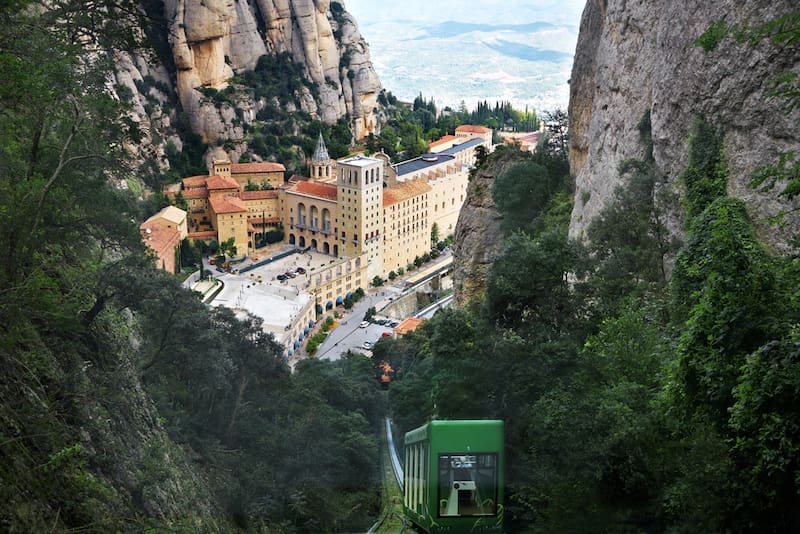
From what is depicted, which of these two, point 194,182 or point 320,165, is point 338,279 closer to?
point 320,165

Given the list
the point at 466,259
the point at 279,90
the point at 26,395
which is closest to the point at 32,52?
the point at 26,395

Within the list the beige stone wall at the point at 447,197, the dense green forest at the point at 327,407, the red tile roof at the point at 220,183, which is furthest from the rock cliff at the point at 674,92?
the beige stone wall at the point at 447,197

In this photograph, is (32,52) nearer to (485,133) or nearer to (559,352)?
(559,352)

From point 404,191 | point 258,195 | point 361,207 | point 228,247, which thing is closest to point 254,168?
point 258,195

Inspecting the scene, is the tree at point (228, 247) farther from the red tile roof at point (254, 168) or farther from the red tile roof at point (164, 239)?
the red tile roof at point (254, 168)

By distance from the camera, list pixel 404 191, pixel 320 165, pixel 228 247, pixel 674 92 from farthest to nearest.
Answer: pixel 320 165, pixel 404 191, pixel 228 247, pixel 674 92

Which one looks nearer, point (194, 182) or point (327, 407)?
point (327, 407)

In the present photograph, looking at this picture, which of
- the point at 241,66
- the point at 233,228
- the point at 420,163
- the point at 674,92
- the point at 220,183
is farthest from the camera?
the point at 420,163
